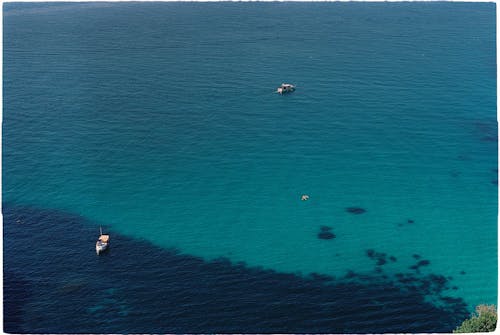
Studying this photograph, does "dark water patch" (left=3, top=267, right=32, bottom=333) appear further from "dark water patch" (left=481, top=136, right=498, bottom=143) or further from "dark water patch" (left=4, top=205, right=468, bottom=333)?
"dark water patch" (left=481, top=136, right=498, bottom=143)

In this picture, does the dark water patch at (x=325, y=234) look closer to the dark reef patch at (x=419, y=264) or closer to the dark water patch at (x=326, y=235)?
the dark water patch at (x=326, y=235)

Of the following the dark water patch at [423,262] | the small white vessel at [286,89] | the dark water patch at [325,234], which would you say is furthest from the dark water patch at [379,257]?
the small white vessel at [286,89]

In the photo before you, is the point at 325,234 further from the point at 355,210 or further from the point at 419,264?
the point at 419,264

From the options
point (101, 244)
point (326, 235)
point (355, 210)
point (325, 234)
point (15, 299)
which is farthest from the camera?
point (355, 210)

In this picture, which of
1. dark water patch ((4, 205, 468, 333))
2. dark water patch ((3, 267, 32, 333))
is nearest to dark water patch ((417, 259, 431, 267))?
dark water patch ((4, 205, 468, 333))

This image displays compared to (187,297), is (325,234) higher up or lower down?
higher up

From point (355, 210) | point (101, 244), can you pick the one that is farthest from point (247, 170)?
point (101, 244)
